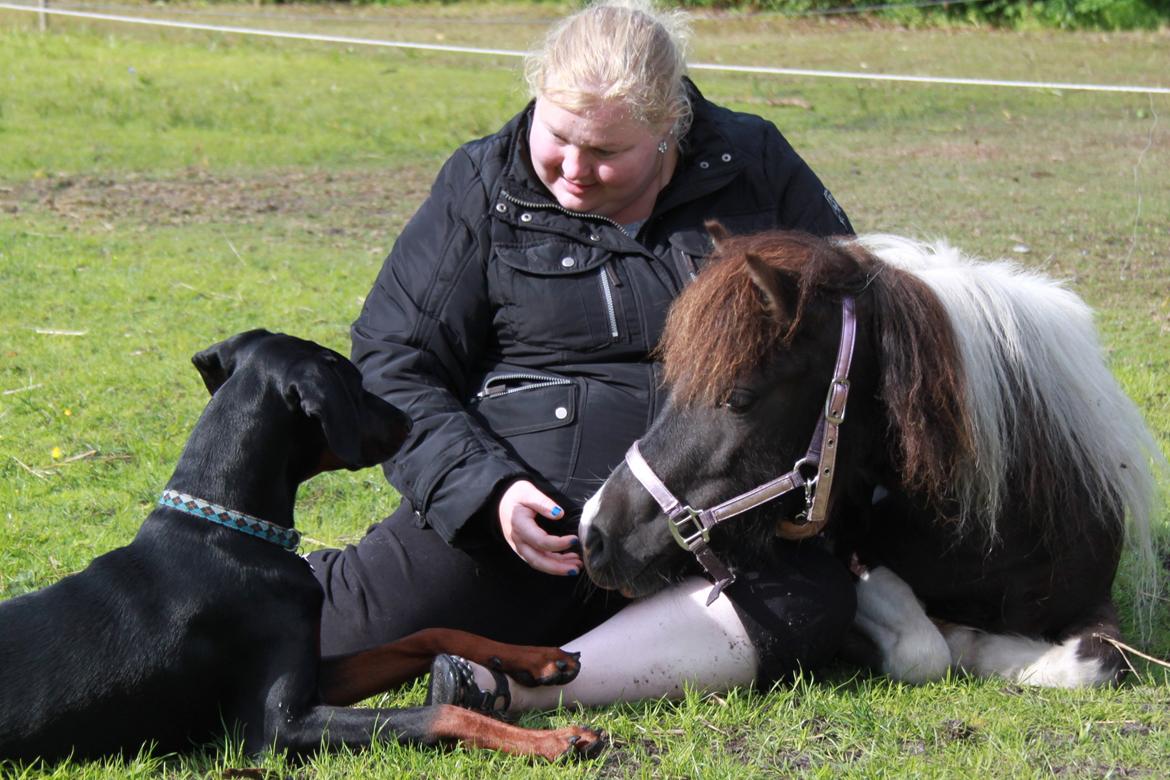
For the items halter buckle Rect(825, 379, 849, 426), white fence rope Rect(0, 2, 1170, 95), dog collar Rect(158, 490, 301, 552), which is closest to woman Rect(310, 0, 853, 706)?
dog collar Rect(158, 490, 301, 552)

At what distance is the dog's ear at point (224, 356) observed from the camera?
3.76 m

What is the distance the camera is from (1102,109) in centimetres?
1645

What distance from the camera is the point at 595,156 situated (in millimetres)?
Answer: 3877

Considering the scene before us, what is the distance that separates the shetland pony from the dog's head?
0.65 metres

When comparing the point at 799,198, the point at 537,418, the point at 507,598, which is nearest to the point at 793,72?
the point at 799,198

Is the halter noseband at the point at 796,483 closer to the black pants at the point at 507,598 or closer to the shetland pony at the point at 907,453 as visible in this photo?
the shetland pony at the point at 907,453

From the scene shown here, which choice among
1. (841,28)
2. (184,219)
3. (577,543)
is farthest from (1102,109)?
(577,543)

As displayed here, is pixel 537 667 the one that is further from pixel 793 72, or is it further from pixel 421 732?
pixel 793 72

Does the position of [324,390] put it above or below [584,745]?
above

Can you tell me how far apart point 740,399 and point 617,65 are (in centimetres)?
112

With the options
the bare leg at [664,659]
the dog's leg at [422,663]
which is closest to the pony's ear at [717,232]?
the bare leg at [664,659]

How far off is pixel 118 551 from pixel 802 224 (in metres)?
2.26

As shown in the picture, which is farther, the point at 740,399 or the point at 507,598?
the point at 507,598

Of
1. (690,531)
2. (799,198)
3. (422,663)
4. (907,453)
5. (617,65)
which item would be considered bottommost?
(422,663)
